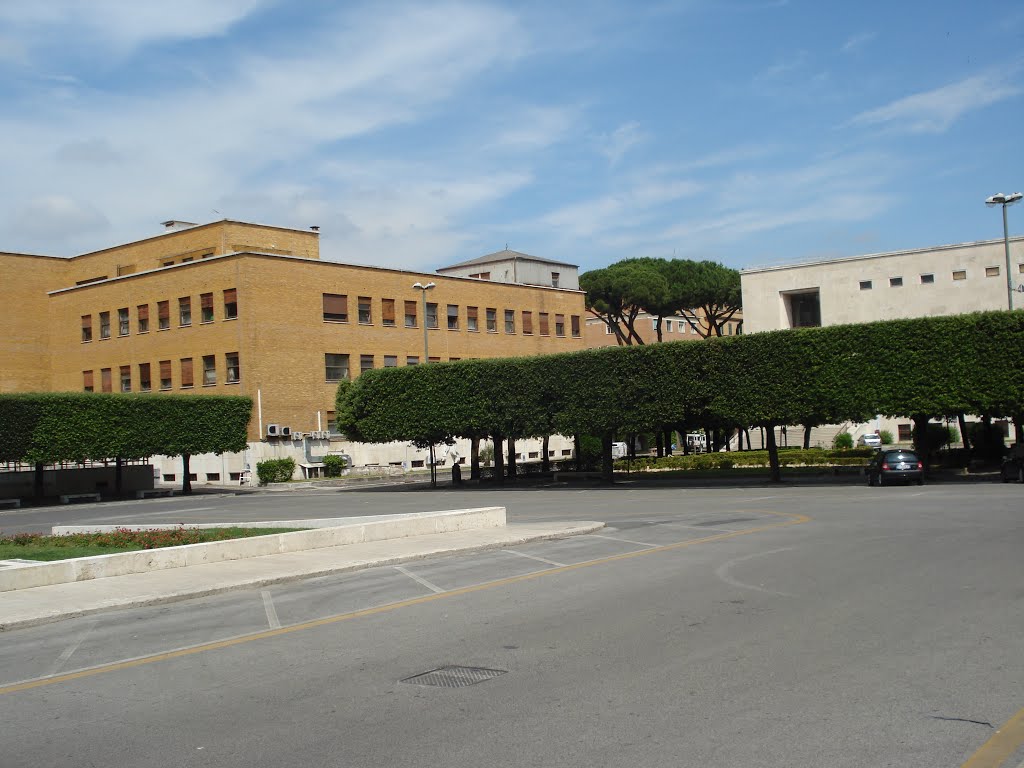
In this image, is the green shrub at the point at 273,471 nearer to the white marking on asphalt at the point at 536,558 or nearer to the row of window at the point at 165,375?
the row of window at the point at 165,375

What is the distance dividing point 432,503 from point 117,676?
2641 cm

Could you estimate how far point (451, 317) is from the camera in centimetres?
6931

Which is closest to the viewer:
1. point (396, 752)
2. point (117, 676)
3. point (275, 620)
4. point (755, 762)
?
point (755, 762)

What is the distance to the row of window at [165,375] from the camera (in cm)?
5894

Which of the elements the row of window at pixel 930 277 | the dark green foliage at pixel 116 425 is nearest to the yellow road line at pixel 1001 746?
the dark green foliage at pixel 116 425

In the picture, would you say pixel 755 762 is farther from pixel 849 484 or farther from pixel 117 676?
pixel 849 484

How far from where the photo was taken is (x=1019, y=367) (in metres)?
35.0

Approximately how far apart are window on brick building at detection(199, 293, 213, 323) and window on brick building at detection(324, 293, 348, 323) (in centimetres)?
693

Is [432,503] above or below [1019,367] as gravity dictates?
below

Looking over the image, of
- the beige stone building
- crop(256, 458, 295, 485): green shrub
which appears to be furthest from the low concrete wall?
the beige stone building

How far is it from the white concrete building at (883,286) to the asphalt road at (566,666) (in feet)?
171

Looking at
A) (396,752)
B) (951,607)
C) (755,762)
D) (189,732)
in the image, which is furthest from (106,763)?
(951,607)

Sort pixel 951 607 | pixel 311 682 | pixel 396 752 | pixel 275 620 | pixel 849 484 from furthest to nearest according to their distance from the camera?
1. pixel 849 484
2. pixel 275 620
3. pixel 951 607
4. pixel 311 682
5. pixel 396 752

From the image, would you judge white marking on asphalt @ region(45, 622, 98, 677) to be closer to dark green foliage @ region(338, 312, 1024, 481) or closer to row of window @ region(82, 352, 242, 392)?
dark green foliage @ region(338, 312, 1024, 481)
